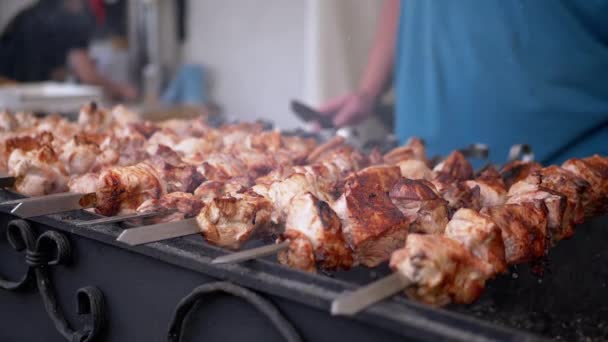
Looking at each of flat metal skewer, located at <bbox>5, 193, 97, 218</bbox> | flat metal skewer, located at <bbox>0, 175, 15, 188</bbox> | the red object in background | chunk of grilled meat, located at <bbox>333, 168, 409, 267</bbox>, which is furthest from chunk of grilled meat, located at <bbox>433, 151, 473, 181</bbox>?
the red object in background

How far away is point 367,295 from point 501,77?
8.88 feet

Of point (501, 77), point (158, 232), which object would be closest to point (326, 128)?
point (501, 77)

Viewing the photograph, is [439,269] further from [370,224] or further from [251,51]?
[251,51]

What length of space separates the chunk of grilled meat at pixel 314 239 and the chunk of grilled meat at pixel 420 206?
225 mm

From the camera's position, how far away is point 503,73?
3357 millimetres

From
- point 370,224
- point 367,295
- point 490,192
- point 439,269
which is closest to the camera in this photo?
Answer: point 367,295

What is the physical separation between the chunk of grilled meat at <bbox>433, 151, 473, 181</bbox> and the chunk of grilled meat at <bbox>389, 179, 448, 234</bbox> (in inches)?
16.9

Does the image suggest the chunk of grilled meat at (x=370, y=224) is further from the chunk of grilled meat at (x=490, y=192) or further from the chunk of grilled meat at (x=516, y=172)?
the chunk of grilled meat at (x=516, y=172)

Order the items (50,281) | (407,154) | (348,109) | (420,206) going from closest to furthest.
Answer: (420,206) < (50,281) < (407,154) < (348,109)

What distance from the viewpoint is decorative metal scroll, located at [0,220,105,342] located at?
1.45 m

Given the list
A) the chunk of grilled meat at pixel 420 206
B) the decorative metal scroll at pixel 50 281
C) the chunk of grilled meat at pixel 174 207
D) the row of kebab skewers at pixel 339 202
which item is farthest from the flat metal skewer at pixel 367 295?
the decorative metal scroll at pixel 50 281

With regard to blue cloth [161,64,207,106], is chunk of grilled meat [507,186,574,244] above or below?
below

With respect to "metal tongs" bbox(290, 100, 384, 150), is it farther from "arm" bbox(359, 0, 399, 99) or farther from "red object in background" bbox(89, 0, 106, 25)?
"red object in background" bbox(89, 0, 106, 25)

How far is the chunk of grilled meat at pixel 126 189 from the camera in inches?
62.6
